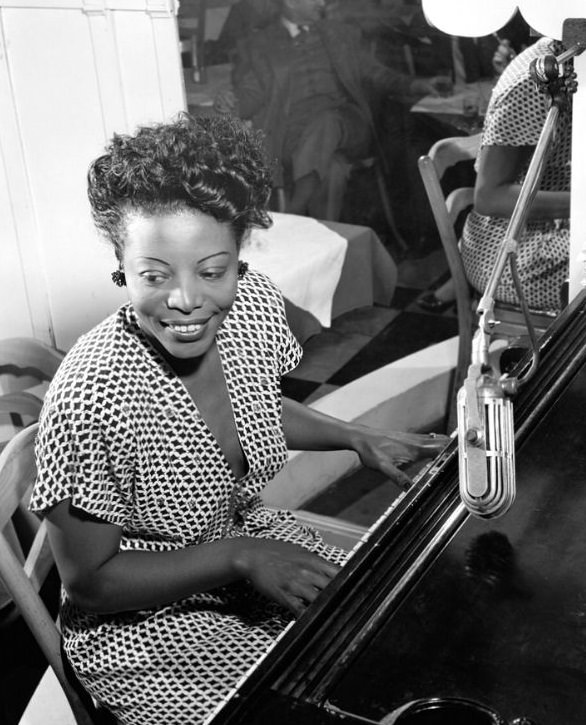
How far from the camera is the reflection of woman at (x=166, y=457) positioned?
133 centimetres

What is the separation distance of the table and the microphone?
64.2 inches

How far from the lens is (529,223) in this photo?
2.70 m

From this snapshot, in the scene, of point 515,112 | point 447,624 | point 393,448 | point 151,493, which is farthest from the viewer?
point 515,112

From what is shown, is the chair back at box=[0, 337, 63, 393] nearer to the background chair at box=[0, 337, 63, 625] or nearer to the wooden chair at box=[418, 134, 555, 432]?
the background chair at box=[0, 337, 63, 625]

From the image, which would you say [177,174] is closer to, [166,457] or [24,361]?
[166,457]

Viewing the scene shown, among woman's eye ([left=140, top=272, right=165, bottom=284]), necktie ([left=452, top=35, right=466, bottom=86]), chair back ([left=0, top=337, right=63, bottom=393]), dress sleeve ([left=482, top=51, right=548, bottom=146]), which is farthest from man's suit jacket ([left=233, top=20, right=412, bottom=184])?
woman's eye ([left=140, top=272, right=165, bottom=284])

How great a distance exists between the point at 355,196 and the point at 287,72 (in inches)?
16.1

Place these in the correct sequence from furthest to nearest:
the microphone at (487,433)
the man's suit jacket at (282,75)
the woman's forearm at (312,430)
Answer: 1. the man's suit jacket at (282,75)
2. the woman's forearm at (312,430)
3. the microphone at (487,433)

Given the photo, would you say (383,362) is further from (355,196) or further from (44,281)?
(44,281)

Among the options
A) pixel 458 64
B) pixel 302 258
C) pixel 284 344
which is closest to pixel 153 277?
pixel 284 344

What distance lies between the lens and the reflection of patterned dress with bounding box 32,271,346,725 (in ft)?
4.36

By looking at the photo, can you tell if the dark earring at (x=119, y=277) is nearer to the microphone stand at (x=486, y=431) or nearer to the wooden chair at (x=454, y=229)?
the microphone stand at (x=486, y=431)

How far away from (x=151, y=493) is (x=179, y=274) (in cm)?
35

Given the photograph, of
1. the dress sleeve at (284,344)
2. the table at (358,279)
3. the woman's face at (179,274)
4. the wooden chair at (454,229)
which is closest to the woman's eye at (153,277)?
the woman's face at (179,274)
